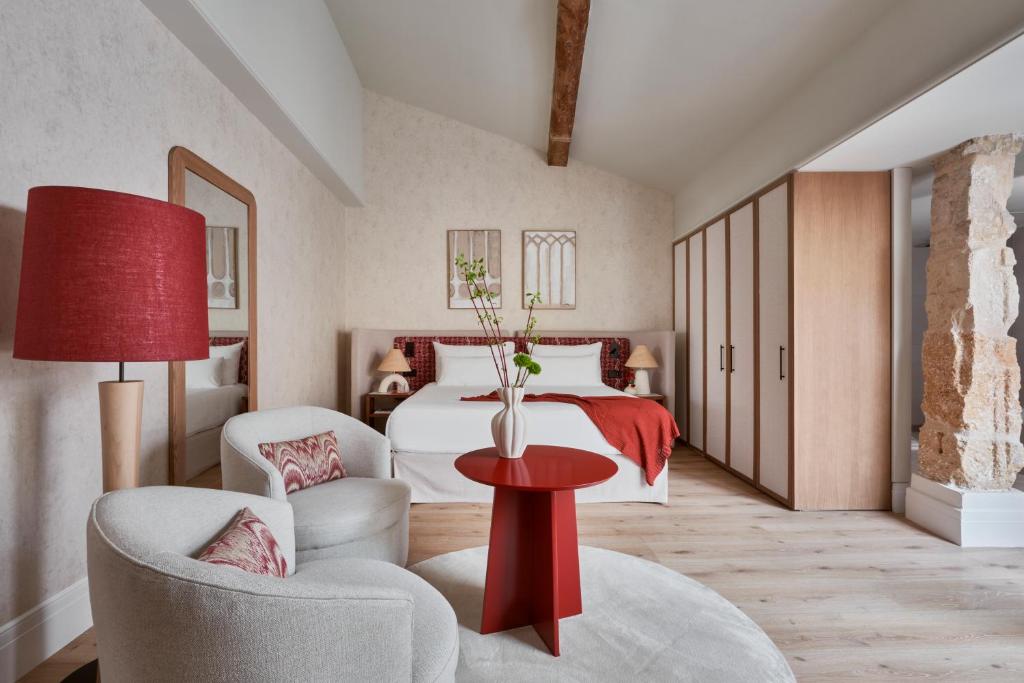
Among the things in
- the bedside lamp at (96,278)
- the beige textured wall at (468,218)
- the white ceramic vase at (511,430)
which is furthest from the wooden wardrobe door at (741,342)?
the bedside lamp at (96,278)

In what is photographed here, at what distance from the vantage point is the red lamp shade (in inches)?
46.8

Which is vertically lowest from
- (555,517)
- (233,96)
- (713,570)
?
(713,570)

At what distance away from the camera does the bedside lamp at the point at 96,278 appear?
1189 millimetres

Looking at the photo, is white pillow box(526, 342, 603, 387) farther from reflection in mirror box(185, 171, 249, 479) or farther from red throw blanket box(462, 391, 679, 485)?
reflection in mirror box(185, 171, 249, 479)

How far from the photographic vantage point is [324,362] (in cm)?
429

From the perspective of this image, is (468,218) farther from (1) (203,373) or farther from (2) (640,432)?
(1) (203,373)

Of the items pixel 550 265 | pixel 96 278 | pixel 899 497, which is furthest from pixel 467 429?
pixel 899 497

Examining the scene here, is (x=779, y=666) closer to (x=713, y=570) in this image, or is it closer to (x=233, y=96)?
(x=713, y=570)

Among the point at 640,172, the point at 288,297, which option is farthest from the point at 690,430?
the point at 288,297

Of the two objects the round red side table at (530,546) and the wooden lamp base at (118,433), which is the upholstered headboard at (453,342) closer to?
the round red side table at (530,546)

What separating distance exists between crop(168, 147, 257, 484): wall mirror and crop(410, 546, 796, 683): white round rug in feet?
3.93

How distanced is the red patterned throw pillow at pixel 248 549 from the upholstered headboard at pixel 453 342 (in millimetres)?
3387

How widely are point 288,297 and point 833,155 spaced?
11.5 feet

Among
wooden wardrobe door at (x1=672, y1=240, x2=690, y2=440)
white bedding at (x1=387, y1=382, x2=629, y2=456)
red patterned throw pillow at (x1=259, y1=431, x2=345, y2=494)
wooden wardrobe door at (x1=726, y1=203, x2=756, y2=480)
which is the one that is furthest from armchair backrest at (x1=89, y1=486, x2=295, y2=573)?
wooden wardrobe door at (x1=672, y1=240, x2=690, y2=440)
